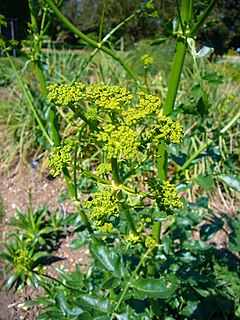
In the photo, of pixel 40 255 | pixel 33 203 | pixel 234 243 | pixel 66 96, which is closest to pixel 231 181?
pixel 234 243

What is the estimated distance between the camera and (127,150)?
33.8 inches

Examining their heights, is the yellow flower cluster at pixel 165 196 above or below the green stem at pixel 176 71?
below

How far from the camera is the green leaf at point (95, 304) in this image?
56.3 inches

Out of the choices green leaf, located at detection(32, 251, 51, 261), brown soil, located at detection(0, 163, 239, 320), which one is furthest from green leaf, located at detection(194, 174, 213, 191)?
green leaf, located at detection(32, 251, 51, 261)

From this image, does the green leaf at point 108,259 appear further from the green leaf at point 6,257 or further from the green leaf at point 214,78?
the green leaf at point 6,257

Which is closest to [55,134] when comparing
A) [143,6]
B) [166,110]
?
[166,110]

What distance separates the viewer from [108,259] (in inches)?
59.0

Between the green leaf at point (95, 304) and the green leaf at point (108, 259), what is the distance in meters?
0.13

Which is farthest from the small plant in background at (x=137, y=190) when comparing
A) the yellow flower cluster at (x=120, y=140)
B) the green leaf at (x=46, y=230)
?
the green leaf at (x=46, y=230)

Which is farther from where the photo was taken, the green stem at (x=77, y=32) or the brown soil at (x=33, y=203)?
the brown soil at (x=33, y=203)

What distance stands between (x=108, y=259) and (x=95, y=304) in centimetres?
18

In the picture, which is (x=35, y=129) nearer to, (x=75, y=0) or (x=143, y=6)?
(x=143, y=6)

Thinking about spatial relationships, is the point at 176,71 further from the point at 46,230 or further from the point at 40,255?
the point at 46,230

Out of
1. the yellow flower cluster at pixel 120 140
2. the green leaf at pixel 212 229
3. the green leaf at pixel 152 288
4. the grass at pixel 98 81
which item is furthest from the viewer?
the grass at pixel 98 81
